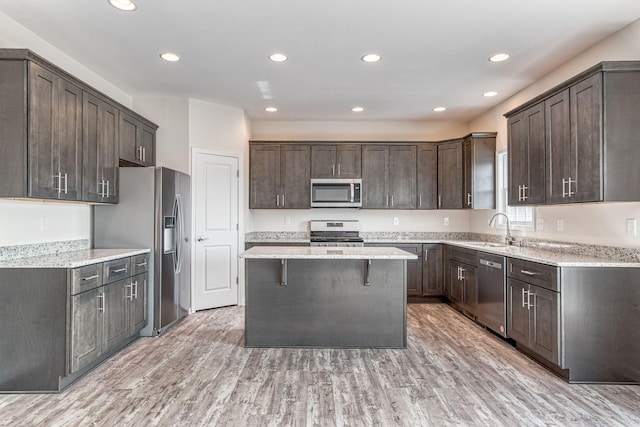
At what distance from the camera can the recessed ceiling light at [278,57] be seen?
11.4ft

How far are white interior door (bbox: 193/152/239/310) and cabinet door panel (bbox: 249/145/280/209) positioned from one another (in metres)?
0.38

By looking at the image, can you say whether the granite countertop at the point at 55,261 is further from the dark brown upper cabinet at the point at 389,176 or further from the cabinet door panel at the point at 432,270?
the cabinet door panel at the point at 432,270

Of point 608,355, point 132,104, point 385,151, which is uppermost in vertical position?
point 132,104

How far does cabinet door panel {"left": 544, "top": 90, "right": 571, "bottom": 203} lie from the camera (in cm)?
305

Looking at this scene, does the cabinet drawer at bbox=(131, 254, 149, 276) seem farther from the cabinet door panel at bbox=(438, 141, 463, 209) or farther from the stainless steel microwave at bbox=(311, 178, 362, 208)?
the cabinet door panel at bbox=(438, 141, 463, 209)

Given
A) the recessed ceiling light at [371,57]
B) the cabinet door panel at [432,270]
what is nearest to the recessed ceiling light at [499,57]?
the recessed ceiling light at [371,57]

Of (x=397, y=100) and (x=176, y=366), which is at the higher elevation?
(x=397, y=100)

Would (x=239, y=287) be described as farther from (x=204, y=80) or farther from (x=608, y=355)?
(x=608, y=355)

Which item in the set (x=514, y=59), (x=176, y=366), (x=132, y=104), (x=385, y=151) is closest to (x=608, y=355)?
(x=514, y=59)

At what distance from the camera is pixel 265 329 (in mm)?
3525

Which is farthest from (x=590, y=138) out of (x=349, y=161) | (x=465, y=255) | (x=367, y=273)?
(x=349, y=161)

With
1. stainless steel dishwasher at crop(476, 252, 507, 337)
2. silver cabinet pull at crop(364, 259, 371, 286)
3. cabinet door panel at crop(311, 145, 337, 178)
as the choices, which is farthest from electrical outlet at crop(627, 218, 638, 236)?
cabinet door panel at crop(311, 145, 337, 178)

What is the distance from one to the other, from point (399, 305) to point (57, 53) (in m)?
3.92

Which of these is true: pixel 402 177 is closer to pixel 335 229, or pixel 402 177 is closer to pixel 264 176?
pixel 335 229
